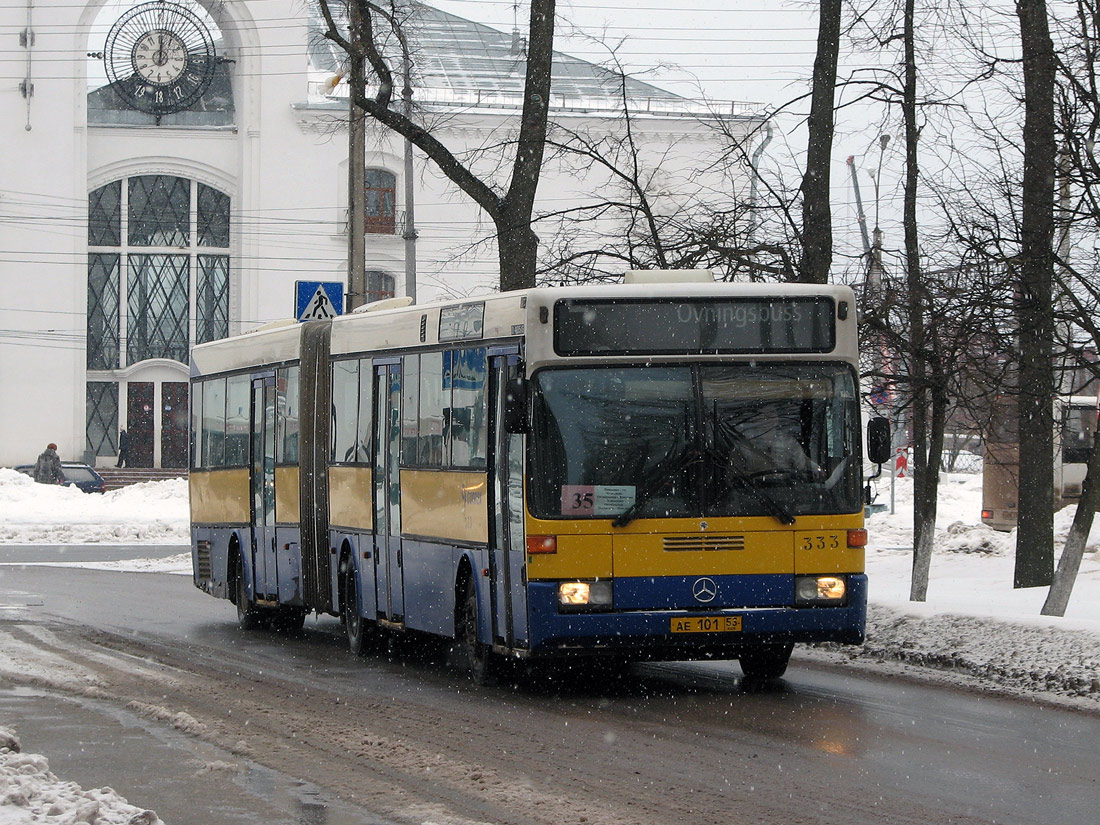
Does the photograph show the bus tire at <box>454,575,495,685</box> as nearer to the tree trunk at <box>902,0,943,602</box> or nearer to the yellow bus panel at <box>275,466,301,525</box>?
the yellow bus panel at <box>275,466,301,525</box>

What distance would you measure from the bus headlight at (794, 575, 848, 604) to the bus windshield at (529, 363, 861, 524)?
43 cm

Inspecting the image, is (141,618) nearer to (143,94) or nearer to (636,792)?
(636,792)

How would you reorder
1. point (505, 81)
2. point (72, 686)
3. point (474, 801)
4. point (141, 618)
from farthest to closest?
point (505, 81)
point (141, 618)
point (72, 686)
point (474, 801)

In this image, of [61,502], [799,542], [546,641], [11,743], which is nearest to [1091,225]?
[799,542]

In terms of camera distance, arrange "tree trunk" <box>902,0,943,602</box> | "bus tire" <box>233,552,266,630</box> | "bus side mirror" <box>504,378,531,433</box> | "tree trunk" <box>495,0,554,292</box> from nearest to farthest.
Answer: "bus side mirror" <box>504,378,531,433</box> → "bus tire" <box>233,552,266,630</box> → "tree trunk" <box>902,0,943,602</box> → "tree trunk" <box>495,0,554,292</box>

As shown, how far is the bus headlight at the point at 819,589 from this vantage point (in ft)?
38.7

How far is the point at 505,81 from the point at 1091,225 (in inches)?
1822

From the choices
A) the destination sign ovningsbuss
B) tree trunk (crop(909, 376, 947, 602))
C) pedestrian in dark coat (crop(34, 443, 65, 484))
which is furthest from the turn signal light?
pedestrian in dark coat (crop(34, 443, 65, 484))

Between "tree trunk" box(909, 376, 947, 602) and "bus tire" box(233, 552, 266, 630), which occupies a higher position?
"tree trunk" box(909, 376, 947, 602)

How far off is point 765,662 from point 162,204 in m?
47.6

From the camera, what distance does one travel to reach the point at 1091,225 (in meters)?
14.8

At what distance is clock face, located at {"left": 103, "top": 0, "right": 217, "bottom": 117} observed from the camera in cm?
5541

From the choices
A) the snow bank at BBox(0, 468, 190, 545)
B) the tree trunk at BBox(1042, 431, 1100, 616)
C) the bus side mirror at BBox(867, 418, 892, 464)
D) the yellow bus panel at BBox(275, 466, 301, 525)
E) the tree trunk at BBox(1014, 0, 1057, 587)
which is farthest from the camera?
the snow bank at BBox(0, 468, 190, 545)

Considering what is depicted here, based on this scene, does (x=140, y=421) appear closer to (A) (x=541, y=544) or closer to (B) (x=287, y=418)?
(B) (x=287, y=418)
